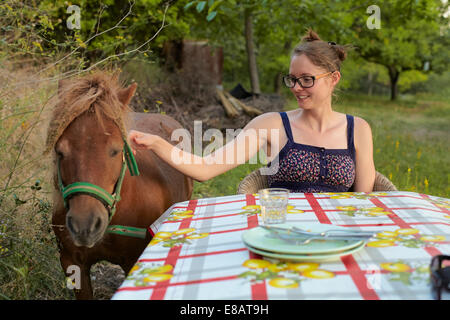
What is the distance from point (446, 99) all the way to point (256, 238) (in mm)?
26560

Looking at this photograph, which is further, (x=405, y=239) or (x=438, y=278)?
(x=405, y=239)

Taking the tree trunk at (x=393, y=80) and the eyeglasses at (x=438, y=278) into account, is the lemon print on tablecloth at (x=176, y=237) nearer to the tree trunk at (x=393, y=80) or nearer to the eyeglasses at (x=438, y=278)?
the eyeglasses at (x=438, y=278)

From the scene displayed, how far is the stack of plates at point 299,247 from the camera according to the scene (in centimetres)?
126

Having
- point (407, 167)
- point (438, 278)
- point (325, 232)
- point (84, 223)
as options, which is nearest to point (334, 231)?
point (325, 232)

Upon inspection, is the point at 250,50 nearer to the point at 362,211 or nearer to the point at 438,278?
the point at 362,211

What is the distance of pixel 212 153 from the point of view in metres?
2.60

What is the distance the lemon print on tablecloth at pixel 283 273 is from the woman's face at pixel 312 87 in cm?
166

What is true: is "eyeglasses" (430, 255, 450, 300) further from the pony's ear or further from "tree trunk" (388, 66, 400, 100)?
"tree trunk" (388, 66, 400, 100)

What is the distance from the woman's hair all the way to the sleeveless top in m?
0.44

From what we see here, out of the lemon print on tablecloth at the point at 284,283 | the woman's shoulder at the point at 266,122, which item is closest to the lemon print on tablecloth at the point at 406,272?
the lemon print on tablecloth at the point at 284,283

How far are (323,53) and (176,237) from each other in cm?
171

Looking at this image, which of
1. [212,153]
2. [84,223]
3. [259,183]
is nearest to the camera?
[84,223]

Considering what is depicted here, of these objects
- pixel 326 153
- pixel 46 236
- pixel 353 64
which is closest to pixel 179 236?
pixel 326 153
